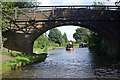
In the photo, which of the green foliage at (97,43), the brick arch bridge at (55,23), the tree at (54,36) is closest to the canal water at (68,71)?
the brick arch bridge at (55,23)

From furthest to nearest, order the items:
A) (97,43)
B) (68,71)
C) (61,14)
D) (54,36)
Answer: (54,36), (97,43), (61,14), (68,71)

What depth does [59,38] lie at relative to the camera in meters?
66.9

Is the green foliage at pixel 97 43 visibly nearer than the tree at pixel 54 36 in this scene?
Yes

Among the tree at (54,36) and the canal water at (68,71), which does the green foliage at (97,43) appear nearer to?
the canal water at (68,71)

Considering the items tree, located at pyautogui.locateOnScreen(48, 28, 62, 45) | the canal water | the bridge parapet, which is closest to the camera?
the canal water

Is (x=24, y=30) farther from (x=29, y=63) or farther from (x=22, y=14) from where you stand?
(x=29, y=63)

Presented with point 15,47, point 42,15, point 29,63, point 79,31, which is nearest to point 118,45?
point 42,15

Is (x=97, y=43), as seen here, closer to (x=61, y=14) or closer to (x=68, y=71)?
(x=61, y=14)

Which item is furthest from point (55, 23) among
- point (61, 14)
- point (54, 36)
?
point (54, 36)

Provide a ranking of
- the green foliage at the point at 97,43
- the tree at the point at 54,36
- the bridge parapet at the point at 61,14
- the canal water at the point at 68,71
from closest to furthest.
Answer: the canal water at the point at 68,71 → the bridge parapet at the point at 61,14 → the green foliage at the point at 97,43 → the tree at the point at 54,36

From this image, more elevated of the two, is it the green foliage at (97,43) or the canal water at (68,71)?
the green foliage at (97,43)

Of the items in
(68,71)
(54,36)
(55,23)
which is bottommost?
(68,71)

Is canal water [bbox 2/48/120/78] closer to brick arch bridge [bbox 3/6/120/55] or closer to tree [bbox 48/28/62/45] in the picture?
brick arch bridge [bbox 3/6/120/55]

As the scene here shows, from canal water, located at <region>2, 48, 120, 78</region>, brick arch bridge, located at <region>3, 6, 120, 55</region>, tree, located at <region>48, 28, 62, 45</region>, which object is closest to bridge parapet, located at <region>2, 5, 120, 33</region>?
brick arch bridge, located at <region>3, 6, 120, 55</region>
